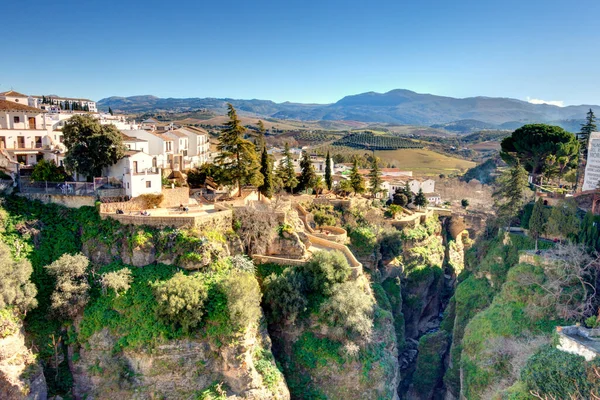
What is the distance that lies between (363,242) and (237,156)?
12.4 m

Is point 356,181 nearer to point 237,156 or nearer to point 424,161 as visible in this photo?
point 237,156

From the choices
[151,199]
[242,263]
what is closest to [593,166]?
[242,263]

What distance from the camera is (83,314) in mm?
23359

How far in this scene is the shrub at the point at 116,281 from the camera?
909 inches

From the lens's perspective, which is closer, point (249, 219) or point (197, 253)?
point (197, 253)

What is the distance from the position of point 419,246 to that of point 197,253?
78.7 ft

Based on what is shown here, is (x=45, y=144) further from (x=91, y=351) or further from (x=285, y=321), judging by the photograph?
(x=285, y=321)

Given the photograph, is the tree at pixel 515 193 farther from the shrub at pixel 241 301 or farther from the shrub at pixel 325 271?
the shrub at pixel 241 301

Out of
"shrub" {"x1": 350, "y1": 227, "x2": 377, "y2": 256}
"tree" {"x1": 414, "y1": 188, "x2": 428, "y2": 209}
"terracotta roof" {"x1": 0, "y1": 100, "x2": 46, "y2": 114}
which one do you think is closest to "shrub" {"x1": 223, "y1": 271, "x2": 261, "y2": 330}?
"shrub" {"x1": 350, "y1": 227, "x2": 377, "y2": 256}

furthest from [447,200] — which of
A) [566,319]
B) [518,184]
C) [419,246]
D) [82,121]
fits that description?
[82,121]

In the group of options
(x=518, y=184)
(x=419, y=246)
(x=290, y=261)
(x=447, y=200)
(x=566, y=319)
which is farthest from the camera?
(x=447, y=200)

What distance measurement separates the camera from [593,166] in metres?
31.8

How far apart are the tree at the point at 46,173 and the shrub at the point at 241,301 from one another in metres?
15.0

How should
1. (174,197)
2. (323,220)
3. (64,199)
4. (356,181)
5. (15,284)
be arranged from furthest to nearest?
(356,181), (323,220), (174,197), (64,199), (15,284)
